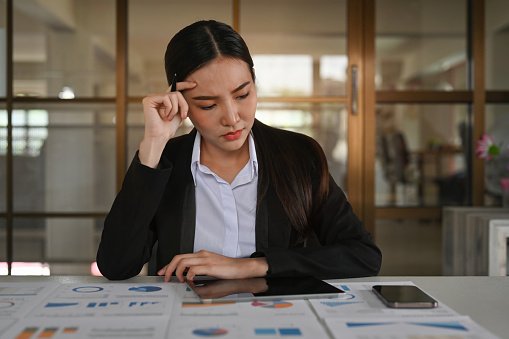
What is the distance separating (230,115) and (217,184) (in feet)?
0.71

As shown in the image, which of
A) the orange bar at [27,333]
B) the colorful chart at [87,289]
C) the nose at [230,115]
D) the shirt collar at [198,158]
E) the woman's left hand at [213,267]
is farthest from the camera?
the shirt collar at [198,158]

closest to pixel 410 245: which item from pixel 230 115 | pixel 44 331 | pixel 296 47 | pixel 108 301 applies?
pixel 296 47

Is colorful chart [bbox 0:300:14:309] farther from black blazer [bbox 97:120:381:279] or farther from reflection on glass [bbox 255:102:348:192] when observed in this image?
reflection on glass [bbox 255:102:348:192]

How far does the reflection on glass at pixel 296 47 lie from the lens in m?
3.02

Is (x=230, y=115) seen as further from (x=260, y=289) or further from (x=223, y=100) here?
(x=260, y=289)

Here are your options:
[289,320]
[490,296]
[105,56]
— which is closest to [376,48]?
[105,56]

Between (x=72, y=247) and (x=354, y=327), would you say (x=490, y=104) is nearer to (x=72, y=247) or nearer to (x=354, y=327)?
(x=72, y=247)

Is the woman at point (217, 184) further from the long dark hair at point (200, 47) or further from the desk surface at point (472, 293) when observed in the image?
the desk surface at point (472, 293)

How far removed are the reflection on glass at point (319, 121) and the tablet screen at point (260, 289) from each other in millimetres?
1989

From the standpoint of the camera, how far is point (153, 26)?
9.95ft

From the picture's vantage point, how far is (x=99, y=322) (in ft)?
2.56

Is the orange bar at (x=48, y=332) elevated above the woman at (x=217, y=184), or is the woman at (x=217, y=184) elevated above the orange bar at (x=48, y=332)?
the woman at (x=217, y=184)

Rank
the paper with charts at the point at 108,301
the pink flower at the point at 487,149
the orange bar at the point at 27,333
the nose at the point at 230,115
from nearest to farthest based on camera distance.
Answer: the orange bar at the point at 27,333 → the paper with charts at the point at 108,301 → the nose at the point at 230,115 → the pink flower at the point at 487,149

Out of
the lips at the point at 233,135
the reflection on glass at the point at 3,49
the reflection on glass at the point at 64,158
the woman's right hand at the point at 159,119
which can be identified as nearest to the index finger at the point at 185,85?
the woman's right hand at the point at 159,119
